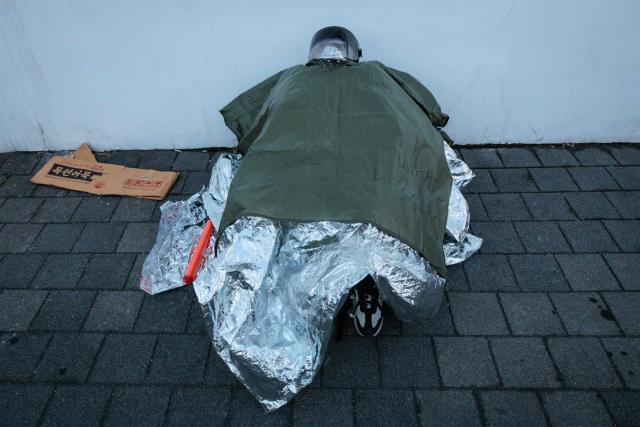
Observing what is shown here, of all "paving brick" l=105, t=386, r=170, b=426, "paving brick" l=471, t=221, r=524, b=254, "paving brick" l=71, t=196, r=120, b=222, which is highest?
"paving brick" l=471, t=221, r=524, b=254

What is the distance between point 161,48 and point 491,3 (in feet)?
7.83

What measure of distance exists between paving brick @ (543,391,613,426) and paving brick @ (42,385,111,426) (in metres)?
2.13

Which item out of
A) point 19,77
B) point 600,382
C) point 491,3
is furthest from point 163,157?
point 600,382

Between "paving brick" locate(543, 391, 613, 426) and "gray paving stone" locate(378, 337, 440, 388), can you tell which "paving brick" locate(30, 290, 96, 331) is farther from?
"paving brick" locate(543, 391, 613, 426)

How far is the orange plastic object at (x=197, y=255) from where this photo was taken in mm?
2609

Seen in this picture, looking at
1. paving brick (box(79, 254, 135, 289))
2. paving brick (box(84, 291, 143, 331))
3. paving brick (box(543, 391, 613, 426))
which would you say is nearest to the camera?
paving brick (box(543, 391, 613, 426))

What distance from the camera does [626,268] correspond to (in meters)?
2.67

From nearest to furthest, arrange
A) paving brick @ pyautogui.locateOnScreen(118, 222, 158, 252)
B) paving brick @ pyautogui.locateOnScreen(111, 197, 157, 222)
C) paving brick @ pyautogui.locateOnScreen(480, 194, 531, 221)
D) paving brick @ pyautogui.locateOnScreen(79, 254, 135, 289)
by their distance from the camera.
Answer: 1. paving brick @ pyautogui.locateOnScreen(79, 254, 135, 289)
2. paving brick @ pyautogui.locateOnScreen(118, 222, 158, 252)
3. paving brick @ pyautogui.locateOnScreen(480, 194, 531, 221)
4. paving brick @ pyautogui.locateOnScreen(111, 197, 157, 222)

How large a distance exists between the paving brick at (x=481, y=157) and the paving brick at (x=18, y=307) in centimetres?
317

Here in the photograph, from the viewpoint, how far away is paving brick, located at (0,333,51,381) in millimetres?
2277

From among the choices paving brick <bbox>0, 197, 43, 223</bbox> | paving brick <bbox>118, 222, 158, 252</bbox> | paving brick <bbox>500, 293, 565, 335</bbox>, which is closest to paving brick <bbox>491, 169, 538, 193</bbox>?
paving brick <bbox>500, 293, 565, 335</bbox>

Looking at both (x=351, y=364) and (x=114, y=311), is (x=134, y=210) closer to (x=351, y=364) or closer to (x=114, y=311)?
(x=114, y=311)

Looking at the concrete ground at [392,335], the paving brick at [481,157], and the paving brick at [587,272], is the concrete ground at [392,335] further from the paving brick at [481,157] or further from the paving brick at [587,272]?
the paving brick at [481,157]

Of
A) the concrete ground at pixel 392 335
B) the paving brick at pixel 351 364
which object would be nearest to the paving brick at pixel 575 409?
the concrete ground at pixel 392 335
